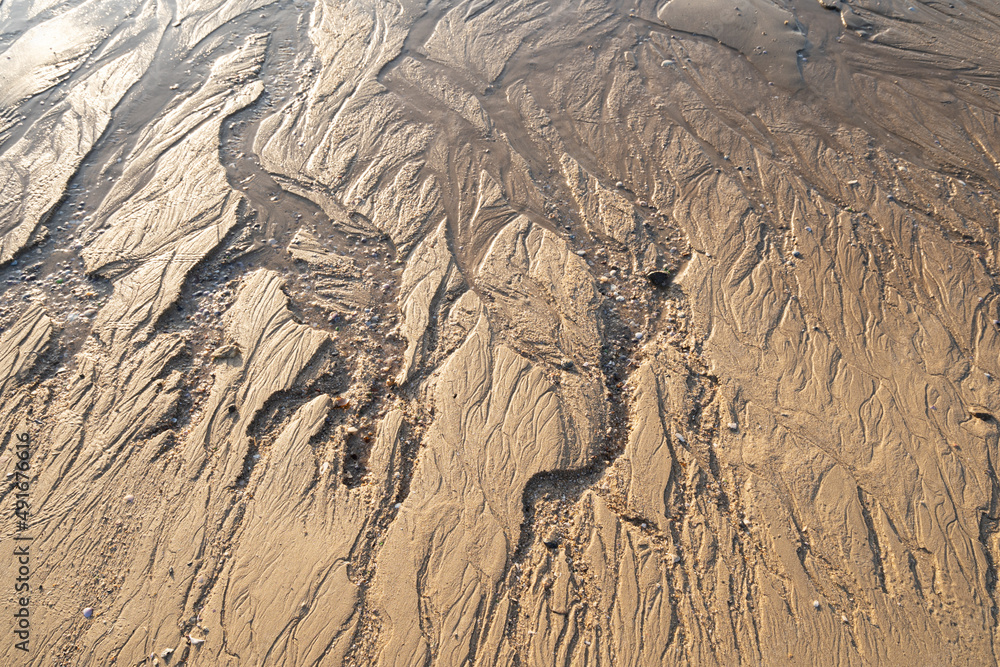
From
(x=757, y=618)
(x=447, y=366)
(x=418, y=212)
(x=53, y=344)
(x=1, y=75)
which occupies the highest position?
(x=1, y=75)

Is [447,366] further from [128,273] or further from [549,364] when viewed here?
[128,273]

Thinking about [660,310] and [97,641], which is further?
[660,310]

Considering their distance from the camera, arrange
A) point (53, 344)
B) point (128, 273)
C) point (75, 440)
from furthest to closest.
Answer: point (128, 273), point (53, 344), point (75, 440)

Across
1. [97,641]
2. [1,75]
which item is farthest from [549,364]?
[1,75]

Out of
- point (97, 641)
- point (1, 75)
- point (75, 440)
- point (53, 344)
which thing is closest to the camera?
point (97, 641)

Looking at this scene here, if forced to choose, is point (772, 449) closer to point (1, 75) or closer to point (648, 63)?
point (648, 63)

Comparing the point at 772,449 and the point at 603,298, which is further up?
the point at 603,298

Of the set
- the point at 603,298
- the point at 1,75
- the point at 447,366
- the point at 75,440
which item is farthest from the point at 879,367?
the point at 1,75
